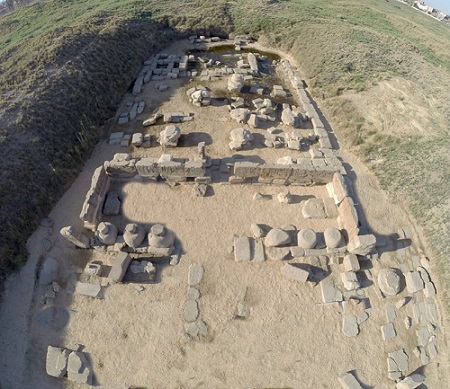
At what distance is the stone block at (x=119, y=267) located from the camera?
10.8 meters

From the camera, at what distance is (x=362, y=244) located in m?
11.2

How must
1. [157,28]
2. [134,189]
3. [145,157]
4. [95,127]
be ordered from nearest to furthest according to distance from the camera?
[134,189] < [145,157] < [95,127] < [157,28]

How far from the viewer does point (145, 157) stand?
14750mm

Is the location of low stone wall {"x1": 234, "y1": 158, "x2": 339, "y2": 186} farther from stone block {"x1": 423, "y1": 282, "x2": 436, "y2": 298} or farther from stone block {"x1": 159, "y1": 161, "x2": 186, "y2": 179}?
stone block {"x1": 423, "y1": 282, "x2": 436, "y2": 298}

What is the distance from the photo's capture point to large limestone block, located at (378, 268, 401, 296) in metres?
10.9

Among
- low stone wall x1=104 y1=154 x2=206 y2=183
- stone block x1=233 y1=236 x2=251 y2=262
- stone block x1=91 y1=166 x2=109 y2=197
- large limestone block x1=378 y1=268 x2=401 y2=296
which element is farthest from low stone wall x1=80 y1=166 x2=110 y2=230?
large limestone block x1=378 y1=268 x2=401 y2=296

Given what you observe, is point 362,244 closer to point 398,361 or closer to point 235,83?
point 398,361

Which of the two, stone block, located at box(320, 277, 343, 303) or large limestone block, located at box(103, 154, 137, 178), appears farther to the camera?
large limestone block, located at box(103, 154, 137, 178)

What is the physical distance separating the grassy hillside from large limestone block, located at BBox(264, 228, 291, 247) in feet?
20.0

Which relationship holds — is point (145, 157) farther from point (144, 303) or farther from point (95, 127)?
point (144, 303)

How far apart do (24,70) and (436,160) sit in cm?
2245

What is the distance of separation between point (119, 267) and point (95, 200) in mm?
3150

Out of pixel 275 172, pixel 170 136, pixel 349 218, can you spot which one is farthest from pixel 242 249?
pixel 170 136

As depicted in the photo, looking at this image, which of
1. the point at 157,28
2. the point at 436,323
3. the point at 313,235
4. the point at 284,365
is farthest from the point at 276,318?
the point at 157,28
